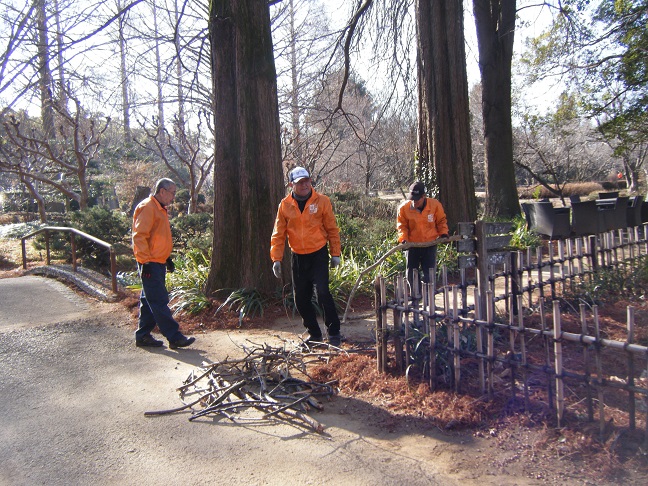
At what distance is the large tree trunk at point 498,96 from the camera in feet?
47.9

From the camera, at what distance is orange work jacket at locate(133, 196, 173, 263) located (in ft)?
19.1

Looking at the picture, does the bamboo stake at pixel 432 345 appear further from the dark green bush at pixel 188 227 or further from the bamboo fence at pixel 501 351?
the dark green bush at pixel 188 227

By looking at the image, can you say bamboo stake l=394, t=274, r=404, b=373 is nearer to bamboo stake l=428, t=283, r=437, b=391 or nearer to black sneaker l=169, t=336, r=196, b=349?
bamboo stake l=428, t=283, r=437, b=391

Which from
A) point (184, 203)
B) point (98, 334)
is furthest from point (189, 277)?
point (184, 203)

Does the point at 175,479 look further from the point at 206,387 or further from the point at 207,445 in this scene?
the point at 206,387

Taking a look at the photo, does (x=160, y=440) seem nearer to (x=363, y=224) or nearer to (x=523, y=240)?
(x=363, y=224)

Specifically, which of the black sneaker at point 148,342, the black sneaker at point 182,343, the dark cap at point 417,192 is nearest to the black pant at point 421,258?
the dark cap at point 417,192

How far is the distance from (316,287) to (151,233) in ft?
6.24

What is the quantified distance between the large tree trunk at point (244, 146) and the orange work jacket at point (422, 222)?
1.88m

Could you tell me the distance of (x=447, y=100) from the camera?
11.1 m

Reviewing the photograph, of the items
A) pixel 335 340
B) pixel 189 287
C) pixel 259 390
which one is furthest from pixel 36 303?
pixel 259 390

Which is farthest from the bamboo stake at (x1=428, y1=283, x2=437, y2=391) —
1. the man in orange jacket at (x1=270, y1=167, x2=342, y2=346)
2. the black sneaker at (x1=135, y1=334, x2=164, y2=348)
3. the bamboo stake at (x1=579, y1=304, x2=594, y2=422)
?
the black sneaker at (x1=135, y1=334, x2=164, y2=348)

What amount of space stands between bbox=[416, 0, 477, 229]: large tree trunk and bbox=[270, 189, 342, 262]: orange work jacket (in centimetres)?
594

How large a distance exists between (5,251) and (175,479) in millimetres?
14511
